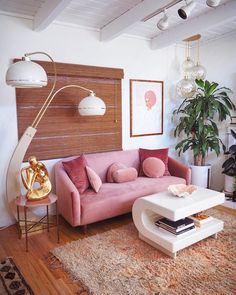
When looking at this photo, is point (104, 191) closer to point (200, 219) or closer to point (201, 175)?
point (200, 219)

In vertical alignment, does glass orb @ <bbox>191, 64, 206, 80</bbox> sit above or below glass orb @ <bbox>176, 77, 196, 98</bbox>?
above

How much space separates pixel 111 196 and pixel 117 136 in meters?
1.20

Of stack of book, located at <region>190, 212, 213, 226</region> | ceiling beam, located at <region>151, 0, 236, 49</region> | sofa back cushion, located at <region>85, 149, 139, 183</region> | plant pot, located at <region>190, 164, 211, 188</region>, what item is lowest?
stack of book, located at <region>190, 212, 213, 226</region>

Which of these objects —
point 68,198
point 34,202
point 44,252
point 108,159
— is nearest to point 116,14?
point 108,159

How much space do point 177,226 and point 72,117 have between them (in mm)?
1961

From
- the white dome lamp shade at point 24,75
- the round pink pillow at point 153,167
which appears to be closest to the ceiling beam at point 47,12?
the white dome lamp shade at point 24,75

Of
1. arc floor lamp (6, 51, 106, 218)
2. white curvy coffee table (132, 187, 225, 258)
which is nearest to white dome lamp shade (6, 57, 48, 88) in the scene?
arc floor lamp (6, 51, 106, 218)

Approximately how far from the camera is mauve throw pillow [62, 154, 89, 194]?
9.65ft

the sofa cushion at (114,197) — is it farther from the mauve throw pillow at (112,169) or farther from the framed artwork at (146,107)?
the framed artwork at (146,107)

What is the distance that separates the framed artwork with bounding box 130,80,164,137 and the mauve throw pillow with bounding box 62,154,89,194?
4.19 ft

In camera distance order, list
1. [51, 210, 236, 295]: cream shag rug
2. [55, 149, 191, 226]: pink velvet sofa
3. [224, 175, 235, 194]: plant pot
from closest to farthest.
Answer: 1. [51, 210, 236, 295]: cream shag rug
2. [55, 149, 191, 226]: pink velvet sofa
3. [224, 175, 235, 194]: plant pot

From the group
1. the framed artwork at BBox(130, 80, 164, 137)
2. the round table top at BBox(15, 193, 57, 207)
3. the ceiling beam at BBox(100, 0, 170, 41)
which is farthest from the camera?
the framed artwork at BBox(130, 80, 164, 137)

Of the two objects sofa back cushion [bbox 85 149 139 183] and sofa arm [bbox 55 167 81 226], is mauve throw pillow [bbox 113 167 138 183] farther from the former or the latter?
sofa arm [bbox 55 167 81 226]

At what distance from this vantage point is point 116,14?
3.05 meters
